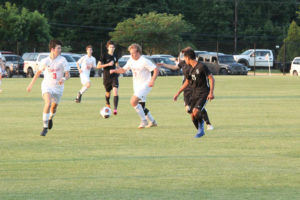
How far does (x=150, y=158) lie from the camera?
10.6 metres

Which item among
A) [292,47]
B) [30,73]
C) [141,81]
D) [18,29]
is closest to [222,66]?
[292,47]

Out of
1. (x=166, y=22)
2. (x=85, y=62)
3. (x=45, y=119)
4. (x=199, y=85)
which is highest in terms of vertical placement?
(x=166, y=22)

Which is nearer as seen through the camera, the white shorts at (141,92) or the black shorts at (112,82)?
the white shorts at (141,92)

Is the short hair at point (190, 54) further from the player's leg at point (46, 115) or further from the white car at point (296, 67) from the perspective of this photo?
the white car at point (296, 67)

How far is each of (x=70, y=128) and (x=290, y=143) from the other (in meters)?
4.97

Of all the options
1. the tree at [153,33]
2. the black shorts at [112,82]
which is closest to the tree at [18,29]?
the tree at [153,33]

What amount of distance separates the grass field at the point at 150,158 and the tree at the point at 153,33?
166 ft

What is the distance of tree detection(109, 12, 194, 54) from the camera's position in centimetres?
6938

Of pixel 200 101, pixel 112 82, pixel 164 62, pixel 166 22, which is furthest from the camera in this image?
pixel 166 22

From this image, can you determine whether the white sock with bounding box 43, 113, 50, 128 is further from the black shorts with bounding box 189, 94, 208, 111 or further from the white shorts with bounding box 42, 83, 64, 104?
the black shorts with bounding box 189, 94, 208, 111

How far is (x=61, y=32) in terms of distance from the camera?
291 feet

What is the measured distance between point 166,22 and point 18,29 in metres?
14.7

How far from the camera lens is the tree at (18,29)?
2505 inches

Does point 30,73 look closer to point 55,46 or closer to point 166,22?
point 166,22
